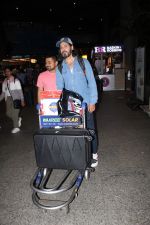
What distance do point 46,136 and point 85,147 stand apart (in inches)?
20.5

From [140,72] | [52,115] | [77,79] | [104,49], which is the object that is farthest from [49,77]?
[104,49]

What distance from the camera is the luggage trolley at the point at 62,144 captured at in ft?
11.4

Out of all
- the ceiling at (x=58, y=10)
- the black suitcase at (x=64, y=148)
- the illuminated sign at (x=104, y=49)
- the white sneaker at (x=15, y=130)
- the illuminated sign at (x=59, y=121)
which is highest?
the ceiling at (x=58, y=10)

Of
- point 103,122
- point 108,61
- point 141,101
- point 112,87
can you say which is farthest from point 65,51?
point 108,61

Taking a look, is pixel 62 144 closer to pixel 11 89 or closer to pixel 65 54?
pixel 65 54

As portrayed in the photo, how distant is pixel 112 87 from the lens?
16.3 meters

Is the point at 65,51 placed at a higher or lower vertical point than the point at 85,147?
higher

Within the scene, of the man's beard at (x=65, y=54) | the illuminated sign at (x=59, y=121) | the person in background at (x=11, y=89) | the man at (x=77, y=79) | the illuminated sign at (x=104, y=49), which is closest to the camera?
the illuminated sign at (x=59, y=121)

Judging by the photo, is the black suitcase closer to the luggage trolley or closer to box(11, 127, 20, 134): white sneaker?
the luggage trolley

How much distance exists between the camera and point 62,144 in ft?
11.5

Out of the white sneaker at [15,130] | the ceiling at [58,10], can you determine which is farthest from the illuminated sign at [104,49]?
the white sneaker at [15,130]

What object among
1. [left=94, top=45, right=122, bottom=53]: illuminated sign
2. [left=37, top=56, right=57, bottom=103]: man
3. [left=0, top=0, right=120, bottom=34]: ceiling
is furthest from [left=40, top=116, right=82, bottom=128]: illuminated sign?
[left=0, top=0, right=120, bottom=34]: ceiling

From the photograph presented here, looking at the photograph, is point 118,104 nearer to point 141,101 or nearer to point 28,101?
point 141,101

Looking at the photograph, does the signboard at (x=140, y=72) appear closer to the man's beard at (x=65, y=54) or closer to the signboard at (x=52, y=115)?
the man's beard at (x=65, y=54)
